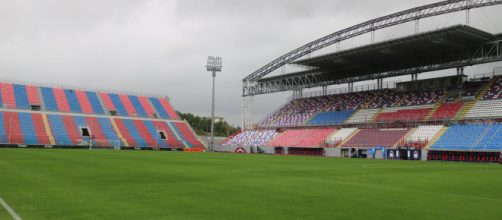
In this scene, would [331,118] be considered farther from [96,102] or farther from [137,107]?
[96,102]

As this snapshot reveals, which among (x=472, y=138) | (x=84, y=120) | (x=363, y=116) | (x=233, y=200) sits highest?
(x=363, y=116)

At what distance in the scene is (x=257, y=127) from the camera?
79750 millimetres

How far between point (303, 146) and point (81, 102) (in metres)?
39.0

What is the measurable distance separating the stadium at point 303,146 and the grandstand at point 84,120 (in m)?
0.27

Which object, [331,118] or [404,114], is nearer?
[404,114]

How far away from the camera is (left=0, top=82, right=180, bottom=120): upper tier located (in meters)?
69.4

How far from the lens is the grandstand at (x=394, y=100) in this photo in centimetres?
4788

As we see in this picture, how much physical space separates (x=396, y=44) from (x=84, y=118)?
4834 centimetres

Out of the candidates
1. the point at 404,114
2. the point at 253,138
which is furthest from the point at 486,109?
the point at 253,138

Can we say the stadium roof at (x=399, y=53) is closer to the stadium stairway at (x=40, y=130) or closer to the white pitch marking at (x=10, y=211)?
the stadium stairway at (x=40, y=130)

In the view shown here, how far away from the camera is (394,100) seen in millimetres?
63031

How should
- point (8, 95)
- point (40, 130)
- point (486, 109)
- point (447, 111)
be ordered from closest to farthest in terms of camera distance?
point (486, 109) < point (447, 111) < point (40, 130) < point (8, 95)

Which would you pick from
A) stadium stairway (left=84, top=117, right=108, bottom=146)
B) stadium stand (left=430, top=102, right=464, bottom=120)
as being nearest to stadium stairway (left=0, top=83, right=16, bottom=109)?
stadium stairway (left=84, top=117, right=108, bottom=146)

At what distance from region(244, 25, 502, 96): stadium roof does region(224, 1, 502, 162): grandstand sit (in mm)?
115
